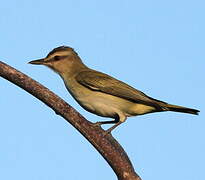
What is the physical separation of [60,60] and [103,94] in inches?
59.6

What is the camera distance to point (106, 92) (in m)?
10.7

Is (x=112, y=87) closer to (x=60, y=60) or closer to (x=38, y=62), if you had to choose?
(x=60, y=60)

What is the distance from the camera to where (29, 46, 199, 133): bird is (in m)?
10.2

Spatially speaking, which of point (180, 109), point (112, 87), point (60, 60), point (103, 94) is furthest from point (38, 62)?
point (180, 109)

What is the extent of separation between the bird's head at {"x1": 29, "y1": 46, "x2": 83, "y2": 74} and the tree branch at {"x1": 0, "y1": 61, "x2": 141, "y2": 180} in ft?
15.5

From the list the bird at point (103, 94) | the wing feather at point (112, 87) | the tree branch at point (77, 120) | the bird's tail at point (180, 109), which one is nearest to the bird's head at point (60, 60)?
the bird at point (103, 94)

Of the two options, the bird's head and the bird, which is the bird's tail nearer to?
the bird

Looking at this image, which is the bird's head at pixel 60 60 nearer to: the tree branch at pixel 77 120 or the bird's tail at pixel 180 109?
the bird's tail at pixel 180 109

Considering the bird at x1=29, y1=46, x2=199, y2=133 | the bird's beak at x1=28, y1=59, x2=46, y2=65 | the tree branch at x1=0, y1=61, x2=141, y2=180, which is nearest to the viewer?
the tree branch at x1=0, y1=61, x2=141, y2=180

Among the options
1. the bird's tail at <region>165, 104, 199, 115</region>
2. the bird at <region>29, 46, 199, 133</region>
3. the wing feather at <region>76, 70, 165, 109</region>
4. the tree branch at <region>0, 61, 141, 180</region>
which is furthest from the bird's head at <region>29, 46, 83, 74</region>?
the tree branch at <region>0, 61, 141, 180</region>

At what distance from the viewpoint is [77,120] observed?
613 centimetres

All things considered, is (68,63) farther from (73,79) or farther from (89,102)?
(89,102)

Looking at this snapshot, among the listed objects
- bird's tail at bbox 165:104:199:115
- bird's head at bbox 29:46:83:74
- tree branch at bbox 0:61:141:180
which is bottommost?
tree branch at bbox 0:61:141:180

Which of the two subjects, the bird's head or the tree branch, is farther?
the bird's head
